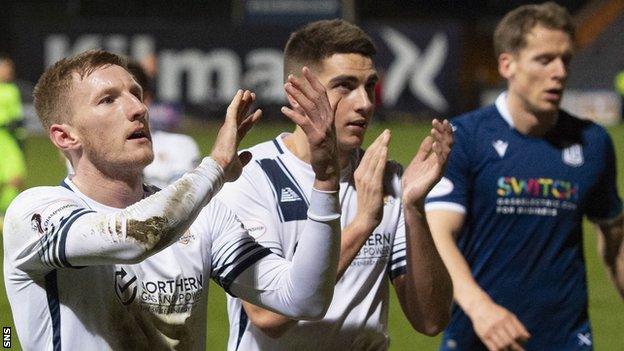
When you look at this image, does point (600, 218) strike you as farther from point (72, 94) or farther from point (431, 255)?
point (72, 94)

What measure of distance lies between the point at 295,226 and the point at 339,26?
2.57 feet

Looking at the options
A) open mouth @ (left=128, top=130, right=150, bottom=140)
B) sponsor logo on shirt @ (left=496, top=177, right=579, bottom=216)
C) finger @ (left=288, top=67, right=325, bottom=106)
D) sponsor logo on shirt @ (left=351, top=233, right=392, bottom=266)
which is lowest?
sponsor logo on shirt @ (left=496, top=177, right=579, bottom=216)

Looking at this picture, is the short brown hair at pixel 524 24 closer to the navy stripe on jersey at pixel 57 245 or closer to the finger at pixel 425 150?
the finger at pixel 425 150

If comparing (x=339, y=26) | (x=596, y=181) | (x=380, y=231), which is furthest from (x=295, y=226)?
(x=596, y=181)

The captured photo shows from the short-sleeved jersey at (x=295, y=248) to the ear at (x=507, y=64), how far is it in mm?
1548

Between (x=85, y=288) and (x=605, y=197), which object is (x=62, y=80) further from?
(x=605, y=197)

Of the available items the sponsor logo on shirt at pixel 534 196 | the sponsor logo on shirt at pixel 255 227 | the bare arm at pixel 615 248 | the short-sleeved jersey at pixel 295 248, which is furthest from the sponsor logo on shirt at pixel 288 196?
the bare arm at pixel 615 248

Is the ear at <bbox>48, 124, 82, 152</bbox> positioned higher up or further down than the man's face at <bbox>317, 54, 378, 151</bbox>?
higher up

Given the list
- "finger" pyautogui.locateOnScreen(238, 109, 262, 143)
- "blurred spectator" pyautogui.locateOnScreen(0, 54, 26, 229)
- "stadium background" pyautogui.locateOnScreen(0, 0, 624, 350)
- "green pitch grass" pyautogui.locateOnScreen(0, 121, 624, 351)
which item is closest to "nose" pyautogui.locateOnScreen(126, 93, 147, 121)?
"finger" pyautogui.locateOnScreen(238, 109, 262, 143)

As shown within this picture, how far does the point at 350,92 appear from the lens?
4.95 meters

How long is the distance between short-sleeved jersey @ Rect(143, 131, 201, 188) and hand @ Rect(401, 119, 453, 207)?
4189 millimetres

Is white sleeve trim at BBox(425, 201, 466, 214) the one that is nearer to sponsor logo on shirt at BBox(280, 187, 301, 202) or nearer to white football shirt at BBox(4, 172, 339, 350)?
sponsor logo on shirt at BBox(280, 187, 301, 202)

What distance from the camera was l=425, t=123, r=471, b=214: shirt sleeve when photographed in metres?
6.16

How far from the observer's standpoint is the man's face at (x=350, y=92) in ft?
16.1
